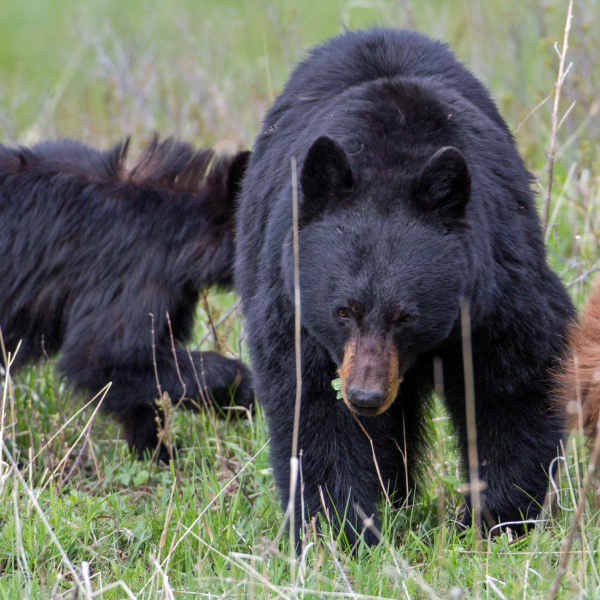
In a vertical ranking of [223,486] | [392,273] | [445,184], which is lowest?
[223,486]

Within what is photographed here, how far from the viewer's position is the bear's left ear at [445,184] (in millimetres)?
2488

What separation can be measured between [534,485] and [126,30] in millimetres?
6724

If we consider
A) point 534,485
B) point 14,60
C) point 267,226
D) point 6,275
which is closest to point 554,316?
point 534,485

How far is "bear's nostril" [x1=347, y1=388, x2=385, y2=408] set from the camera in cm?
250

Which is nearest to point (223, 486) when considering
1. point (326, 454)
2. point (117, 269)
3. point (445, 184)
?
point (326, 454)

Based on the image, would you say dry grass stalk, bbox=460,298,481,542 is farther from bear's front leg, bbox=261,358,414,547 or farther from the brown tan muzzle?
bear's front leg, bbox=261,358,414,547

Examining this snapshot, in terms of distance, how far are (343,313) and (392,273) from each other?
0.19m

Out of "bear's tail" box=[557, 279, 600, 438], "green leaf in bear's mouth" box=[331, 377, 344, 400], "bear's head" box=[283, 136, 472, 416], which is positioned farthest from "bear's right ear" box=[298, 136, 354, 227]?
"bear's tail" box=[557, 279, 600, 438]

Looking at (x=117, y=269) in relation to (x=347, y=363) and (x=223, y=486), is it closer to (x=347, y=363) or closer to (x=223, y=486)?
(x=223, y=486)

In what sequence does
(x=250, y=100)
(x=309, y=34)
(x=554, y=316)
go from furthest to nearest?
1. (x=309, y=34)
2. (x=250, y=100)
3. (x=554, y=316)

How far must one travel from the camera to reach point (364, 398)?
98.4 inches

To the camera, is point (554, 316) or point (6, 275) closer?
point (554, 316)

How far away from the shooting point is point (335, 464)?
9.78 ft

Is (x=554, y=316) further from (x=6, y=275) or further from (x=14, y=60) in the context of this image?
(x=14, y=60)
